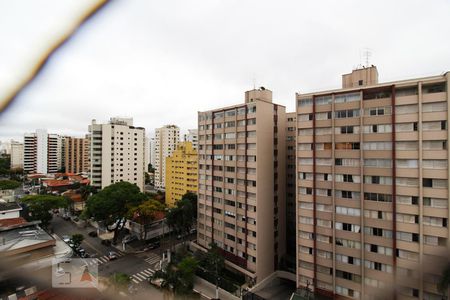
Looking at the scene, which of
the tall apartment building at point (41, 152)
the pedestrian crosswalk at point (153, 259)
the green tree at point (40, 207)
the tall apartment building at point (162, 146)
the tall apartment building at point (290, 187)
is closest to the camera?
the pedestrian crosswalk at point (153, 259)

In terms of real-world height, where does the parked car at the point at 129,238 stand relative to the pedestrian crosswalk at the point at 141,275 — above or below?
above

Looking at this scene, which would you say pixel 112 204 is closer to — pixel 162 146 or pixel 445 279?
pixel 445 279

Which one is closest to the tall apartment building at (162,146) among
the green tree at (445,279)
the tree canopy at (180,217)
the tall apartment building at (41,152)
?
the tree canopy at (180,217)

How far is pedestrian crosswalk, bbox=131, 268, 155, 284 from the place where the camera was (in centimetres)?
879

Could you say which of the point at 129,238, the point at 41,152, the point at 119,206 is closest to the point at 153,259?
the point at 129,238

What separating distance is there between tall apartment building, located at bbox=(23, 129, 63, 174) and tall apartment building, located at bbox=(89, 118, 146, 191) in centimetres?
1711

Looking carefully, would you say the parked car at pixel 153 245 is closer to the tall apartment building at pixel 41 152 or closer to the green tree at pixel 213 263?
the green tree at pixel 213 263

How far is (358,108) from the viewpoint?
6.99 meters

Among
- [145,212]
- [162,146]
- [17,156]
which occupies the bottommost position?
[145,212]

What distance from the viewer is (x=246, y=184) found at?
9.27m

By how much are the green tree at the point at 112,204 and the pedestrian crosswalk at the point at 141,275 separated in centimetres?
286

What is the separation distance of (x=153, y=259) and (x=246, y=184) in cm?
553

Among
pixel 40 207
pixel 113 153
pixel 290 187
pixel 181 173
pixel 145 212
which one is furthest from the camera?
pixel 113 153

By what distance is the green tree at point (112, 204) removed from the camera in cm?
1090
